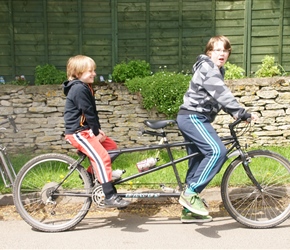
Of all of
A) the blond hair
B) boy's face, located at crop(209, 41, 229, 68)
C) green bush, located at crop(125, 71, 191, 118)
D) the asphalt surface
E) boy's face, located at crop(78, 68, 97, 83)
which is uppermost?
boy's face, located at crop(209, 41, 229, 68)

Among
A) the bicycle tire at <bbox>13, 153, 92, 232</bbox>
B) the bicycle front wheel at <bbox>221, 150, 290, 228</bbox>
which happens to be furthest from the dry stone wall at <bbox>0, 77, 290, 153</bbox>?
the bicycle tire at <bbox>13, 153, 92, 232</bbox>

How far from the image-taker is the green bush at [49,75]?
333 inches

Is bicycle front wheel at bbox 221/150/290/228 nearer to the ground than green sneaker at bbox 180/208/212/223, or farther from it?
farther from it

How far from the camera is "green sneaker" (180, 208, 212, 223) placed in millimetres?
4836

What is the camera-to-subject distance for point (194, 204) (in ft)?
14.9

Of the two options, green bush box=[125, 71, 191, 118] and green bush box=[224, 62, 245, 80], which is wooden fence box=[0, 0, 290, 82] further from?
green bush box=[125, 71, 191, 118]

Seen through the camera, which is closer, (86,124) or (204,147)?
(204,147)

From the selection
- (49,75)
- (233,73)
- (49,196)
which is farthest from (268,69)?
(49,196)

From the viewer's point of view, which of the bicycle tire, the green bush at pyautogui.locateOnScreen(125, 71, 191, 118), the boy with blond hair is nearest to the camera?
the boy with blond hair

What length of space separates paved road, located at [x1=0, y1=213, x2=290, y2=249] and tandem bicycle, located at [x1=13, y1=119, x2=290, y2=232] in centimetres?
14

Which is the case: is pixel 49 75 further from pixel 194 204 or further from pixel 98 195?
pixel 194 204

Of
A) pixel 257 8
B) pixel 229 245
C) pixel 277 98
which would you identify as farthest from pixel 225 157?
pixel 257 8

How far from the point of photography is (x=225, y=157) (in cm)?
456

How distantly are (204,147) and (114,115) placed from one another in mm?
3715
